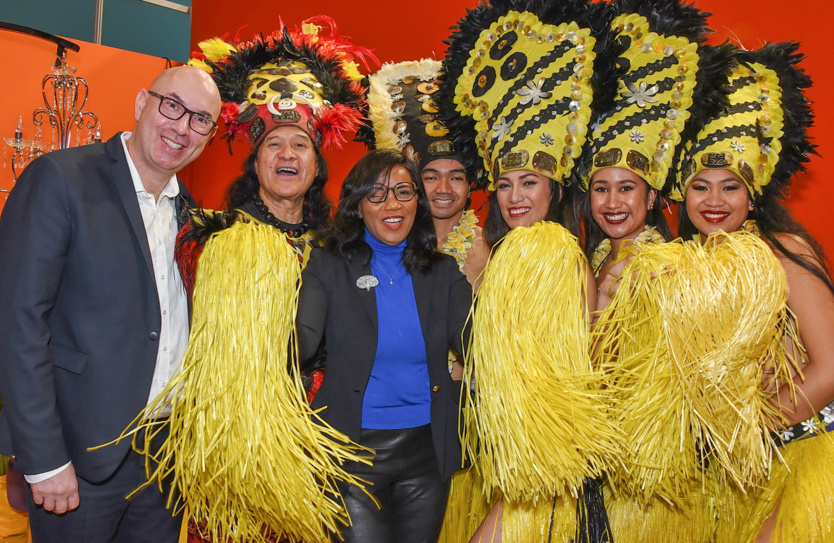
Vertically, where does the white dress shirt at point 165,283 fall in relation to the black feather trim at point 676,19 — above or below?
below

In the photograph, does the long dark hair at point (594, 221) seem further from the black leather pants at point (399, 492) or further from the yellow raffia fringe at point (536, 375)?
the black leather pants at point (399, 492)

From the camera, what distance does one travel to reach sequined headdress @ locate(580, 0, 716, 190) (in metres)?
2.24

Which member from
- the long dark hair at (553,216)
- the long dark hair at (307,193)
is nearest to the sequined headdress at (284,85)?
the long dark hair at (307,193)

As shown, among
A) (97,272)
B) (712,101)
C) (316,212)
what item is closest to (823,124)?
(712,101)

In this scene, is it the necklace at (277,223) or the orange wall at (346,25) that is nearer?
the necklace at (277,223)

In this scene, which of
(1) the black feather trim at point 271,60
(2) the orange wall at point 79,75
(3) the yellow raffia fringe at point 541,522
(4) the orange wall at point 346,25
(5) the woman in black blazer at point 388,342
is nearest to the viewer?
(5) the woman in black blazer at point 388,342

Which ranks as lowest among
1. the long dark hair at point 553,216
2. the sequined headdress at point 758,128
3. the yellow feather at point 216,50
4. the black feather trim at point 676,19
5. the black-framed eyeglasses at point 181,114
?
the long dark hair at point 553,216

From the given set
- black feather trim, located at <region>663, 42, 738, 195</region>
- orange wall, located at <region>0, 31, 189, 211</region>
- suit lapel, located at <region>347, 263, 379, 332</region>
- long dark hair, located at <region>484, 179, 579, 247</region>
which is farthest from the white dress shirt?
orange wall, located at <region>0, 31, 189, 211</region>

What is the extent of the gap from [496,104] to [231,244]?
3.92ft

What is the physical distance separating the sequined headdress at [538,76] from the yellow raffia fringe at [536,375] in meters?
0.39

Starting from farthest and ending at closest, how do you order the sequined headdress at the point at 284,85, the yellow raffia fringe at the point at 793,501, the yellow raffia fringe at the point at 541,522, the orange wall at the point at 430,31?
1. the orange wall at the point at 430,31
2. the sequined headdress at the point at 284,85
3. the yellow raffia fringe at the point at 541,522
4. the yellow raffia fringe at the point at 793,501

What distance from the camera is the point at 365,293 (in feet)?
6.68

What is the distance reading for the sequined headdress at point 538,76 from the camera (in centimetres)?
225

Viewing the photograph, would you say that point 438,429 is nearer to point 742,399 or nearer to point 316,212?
point 742,399
